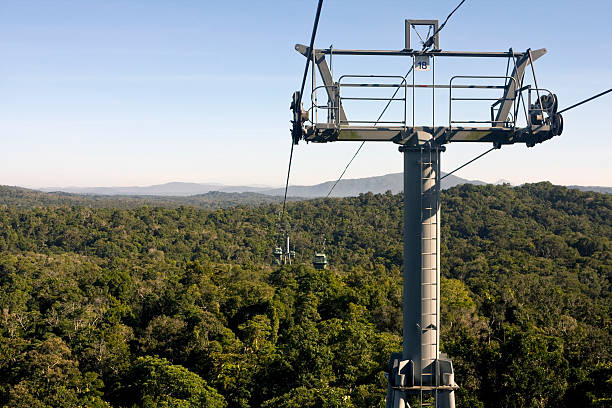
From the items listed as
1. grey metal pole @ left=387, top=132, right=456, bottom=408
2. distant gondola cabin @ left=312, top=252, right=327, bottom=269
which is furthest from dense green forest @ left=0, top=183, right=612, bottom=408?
grey metal pole @ left=387, top=132, right=456, bottom=408

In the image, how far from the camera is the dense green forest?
20.6 meters

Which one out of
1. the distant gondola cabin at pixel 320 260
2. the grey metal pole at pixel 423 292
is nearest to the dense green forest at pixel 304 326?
the distant gondola cabin at pixel 320 260

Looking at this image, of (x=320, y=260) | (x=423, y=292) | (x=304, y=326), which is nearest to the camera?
(x=423, y=292)

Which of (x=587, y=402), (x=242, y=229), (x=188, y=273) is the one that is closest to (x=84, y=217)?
(x=242, y=229)

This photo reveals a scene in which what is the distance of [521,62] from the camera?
7215 mm

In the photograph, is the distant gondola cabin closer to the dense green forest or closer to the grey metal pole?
the dense green forest

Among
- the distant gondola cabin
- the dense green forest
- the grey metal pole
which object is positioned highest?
the grey metal pole

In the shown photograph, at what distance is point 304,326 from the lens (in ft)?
80.2

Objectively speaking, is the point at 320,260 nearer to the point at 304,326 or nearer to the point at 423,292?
the point at 304,326

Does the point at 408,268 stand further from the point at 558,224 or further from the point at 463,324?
the point at 558,224

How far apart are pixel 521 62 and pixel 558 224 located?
7781 centimetres

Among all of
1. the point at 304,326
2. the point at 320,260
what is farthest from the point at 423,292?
the point at 320,260

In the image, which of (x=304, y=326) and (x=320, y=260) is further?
(x=320, y=260)

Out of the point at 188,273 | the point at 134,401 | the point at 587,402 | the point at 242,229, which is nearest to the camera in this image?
the point at 587,402
